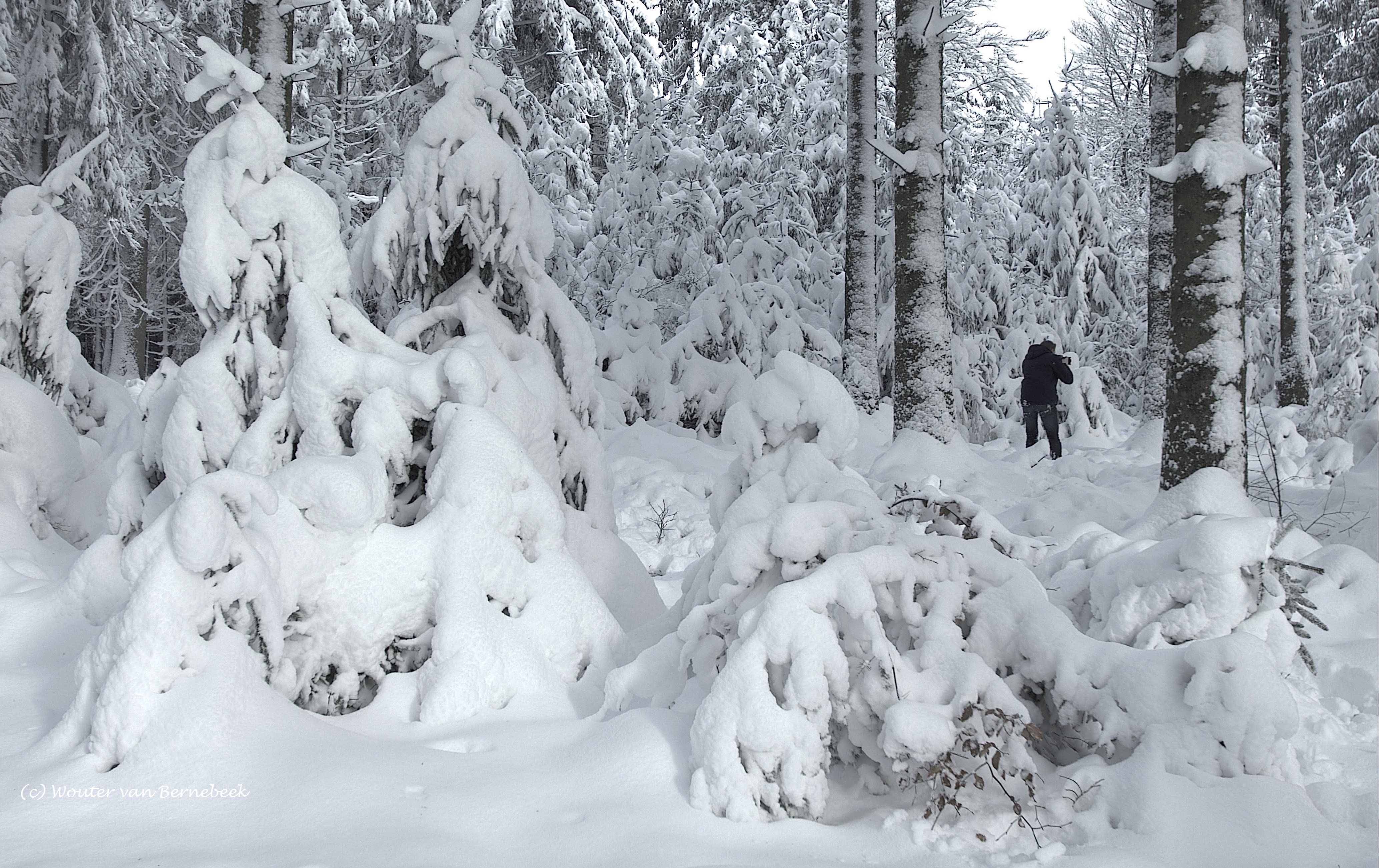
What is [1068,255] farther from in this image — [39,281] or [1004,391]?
[39,281]

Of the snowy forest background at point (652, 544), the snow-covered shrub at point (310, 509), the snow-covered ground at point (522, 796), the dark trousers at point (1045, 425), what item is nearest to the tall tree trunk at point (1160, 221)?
the snowy forest background at point (652, 544)

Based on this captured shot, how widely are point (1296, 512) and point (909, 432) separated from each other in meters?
3.37

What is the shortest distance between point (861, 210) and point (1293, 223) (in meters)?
7.79

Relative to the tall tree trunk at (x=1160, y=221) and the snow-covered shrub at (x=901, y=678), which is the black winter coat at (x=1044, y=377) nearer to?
the tall tree trunk at (x=1160, y=221)

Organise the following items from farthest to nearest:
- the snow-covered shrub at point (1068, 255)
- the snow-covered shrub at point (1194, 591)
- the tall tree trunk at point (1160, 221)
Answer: the snow-covered shrub at point (1068, 255), the tall tree trunk at point (1160, 221), the snow-covered shrub at point (1194, 591)

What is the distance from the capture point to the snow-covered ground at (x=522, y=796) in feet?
8.10

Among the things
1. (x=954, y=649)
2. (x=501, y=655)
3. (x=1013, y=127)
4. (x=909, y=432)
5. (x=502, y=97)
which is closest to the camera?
(x=954, y=649)

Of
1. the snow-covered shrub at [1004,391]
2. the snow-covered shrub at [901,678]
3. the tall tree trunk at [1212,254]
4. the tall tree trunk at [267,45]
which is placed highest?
the tall tree trunk at [267,45]

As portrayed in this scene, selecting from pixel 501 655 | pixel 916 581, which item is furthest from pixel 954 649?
pixel 501 655

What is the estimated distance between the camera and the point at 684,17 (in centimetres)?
2509

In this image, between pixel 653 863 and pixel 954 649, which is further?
pixel 954 649

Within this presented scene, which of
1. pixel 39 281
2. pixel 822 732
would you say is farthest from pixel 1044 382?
pixel 39 281

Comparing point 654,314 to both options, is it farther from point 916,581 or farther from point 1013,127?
point 1013,127

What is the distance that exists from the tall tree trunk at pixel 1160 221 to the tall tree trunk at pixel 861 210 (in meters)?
3.20
